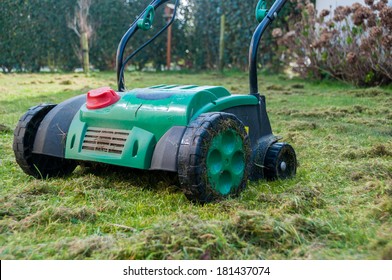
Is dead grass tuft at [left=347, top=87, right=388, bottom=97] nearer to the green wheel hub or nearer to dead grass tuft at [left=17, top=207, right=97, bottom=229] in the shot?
the green wheel hub

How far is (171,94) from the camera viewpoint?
7.88 ft

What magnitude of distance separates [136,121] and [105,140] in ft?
0.57

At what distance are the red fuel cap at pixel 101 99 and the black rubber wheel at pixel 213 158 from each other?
0.51 metres

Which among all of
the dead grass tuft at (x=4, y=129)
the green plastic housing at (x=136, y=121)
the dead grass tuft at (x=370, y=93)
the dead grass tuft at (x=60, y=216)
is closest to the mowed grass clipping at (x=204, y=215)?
the dead grass tuft at (x=60, y=216)

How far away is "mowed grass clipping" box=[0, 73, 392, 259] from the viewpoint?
169 centimetres

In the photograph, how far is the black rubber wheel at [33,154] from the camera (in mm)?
2586

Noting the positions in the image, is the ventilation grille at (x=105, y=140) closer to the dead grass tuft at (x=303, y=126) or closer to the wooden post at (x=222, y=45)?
the dead grass tuft at (x=303, y=126)

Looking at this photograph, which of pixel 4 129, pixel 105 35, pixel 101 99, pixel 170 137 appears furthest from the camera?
pixel 105 35

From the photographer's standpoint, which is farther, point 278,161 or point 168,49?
point 168,49

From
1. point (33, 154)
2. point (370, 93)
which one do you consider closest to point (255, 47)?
point (33, 154)

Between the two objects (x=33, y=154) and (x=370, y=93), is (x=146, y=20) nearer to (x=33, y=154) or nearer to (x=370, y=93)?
(x=33, y=154)

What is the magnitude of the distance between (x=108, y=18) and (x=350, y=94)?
27.2 ft

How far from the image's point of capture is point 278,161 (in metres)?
2.67

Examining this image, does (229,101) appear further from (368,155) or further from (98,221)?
(368,155)
